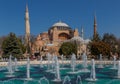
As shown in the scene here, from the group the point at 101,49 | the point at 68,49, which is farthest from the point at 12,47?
the point at 101,49

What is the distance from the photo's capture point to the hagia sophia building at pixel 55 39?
167 feet

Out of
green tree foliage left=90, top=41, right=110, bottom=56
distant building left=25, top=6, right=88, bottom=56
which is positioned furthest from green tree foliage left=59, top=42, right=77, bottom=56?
distant building left=25, top=6, right=88, bottom=56

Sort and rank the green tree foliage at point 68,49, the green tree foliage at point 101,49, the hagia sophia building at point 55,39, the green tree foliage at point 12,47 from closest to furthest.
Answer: the green tree foliage at point 12,47 → the green tree foliage at point 101,49 → the green tree foliage at point 68,49 → the hagia sophia building at point 55,39

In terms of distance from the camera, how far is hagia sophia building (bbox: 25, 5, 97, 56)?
50.8m

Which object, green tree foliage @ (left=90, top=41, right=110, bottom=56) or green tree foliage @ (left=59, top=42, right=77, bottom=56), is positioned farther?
green tree foliage @ (left=59, top=42, right=77, bottom=56)

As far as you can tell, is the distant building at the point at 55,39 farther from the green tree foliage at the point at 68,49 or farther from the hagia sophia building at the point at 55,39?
the green tree foliage at the point at 68,49

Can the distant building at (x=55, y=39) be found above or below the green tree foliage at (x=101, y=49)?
above

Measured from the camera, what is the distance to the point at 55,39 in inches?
2303

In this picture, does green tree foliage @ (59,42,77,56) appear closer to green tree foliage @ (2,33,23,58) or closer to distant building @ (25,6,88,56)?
distant building @ (25,6,88,56)

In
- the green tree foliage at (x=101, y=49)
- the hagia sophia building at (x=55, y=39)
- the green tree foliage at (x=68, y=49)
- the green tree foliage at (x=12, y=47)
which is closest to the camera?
the green tree foliage at (x=12, y=47)

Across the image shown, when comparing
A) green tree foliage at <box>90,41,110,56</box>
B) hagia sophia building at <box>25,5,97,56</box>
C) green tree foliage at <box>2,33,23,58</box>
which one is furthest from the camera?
hagia sophia building at <box>25,5,97,56</box>

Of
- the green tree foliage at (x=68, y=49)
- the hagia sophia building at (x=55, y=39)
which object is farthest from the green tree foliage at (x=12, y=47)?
the hagia sophia building at (x=55, y=39)

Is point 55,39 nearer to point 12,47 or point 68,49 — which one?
point 68,49

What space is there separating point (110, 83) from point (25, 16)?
40.8 m
